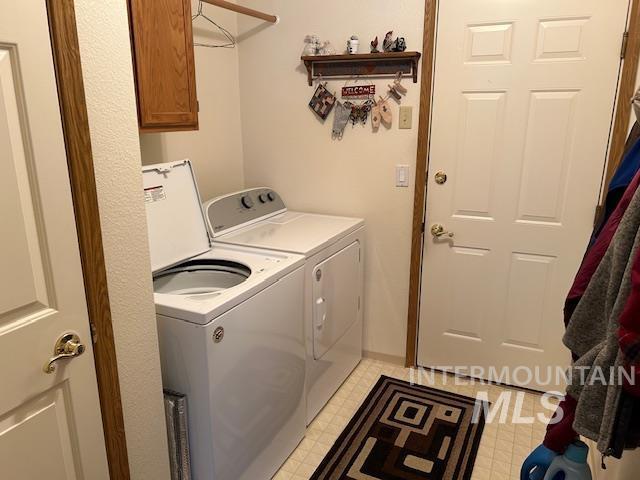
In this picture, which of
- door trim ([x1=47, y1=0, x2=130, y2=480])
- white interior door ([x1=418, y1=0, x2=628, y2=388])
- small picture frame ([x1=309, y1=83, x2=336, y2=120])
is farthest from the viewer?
small picture frame ([x1=309, y1=83, x2=336, y2=120])

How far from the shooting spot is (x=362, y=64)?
261 centimetres

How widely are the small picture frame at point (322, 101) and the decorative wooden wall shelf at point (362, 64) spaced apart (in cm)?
8

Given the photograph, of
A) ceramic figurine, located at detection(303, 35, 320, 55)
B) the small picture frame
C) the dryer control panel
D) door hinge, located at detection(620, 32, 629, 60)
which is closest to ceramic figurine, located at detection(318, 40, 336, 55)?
ceramic figurine, located at detection(303, 35, 320, 55)

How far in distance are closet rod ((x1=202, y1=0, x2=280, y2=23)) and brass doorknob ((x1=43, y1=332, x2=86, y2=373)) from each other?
1.71 metres

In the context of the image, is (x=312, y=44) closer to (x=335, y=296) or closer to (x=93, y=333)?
(x=335, y=296)

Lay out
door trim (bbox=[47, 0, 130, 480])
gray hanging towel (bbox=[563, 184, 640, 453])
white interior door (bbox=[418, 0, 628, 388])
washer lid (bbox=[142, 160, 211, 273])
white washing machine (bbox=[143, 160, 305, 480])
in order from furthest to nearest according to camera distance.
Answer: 1. white interior door (bbox=[418, 0, 628, 388])
2. washer lid (bbox=[142, 160, 211, 273])
3. white washing machine (bbox=[143, 160, 305, 480])
4. door trim (bbox=[47, 0, 130, 480])
5. gray hanging towel (bbox=[563, 184, 640, 453])

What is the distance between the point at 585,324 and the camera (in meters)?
1.09

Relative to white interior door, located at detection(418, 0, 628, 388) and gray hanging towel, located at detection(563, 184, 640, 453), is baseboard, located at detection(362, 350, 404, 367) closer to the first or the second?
white interior door, located at detection(418, 0, 628, 388)

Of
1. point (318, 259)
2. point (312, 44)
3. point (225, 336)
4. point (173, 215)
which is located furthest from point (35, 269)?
point (312, 44)

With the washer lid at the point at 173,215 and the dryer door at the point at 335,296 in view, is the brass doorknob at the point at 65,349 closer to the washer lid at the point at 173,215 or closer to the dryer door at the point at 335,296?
the washer lid at the point at 173,215

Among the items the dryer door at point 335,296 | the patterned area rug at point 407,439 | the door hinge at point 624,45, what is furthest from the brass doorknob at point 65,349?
the door hinge at point 624,45

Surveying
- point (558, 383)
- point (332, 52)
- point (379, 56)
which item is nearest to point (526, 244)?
point (558, 383)

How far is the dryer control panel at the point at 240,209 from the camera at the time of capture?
7.73ft

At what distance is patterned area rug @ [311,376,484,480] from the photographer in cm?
208
